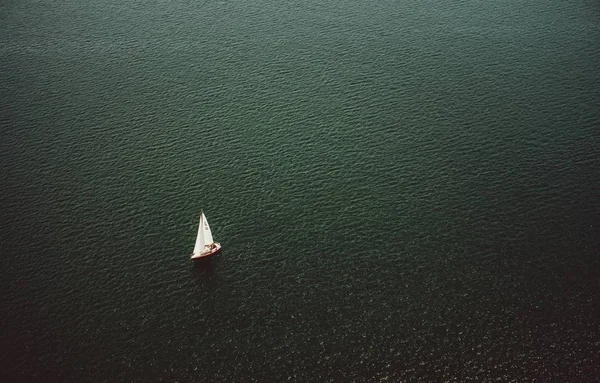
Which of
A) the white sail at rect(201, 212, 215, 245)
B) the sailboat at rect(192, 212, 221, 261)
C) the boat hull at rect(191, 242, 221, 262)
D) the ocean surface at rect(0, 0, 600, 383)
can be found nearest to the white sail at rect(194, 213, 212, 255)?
the sailboat at rect(192, 212, 221, 261)

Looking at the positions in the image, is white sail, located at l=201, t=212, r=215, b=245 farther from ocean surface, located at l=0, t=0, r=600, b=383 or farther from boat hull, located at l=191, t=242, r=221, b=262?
ocean surface, located at l=0, t=0, r=600, b=383

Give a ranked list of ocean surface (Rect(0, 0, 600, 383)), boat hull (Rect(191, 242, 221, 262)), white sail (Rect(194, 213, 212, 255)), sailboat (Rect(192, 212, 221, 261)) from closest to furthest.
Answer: ocean surface (Rect(0, 0, 600, 383)), white sail (Rect(194, 213, 212, 255)), sailboat (Rect(192, 212, 221, 261)), boat hull (Rect(191, 242, 221, 262))

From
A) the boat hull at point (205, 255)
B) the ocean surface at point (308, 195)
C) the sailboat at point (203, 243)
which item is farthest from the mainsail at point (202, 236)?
the ocean surface at point (308, 195)

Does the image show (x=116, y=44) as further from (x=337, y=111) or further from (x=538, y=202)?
(x=538, y=202)

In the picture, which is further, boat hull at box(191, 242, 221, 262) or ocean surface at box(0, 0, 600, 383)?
boat hull at box(191, 242, 221, 262)

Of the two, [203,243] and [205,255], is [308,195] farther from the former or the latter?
[205,255]

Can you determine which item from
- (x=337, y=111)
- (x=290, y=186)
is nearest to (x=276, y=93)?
(x=337, y=111)
